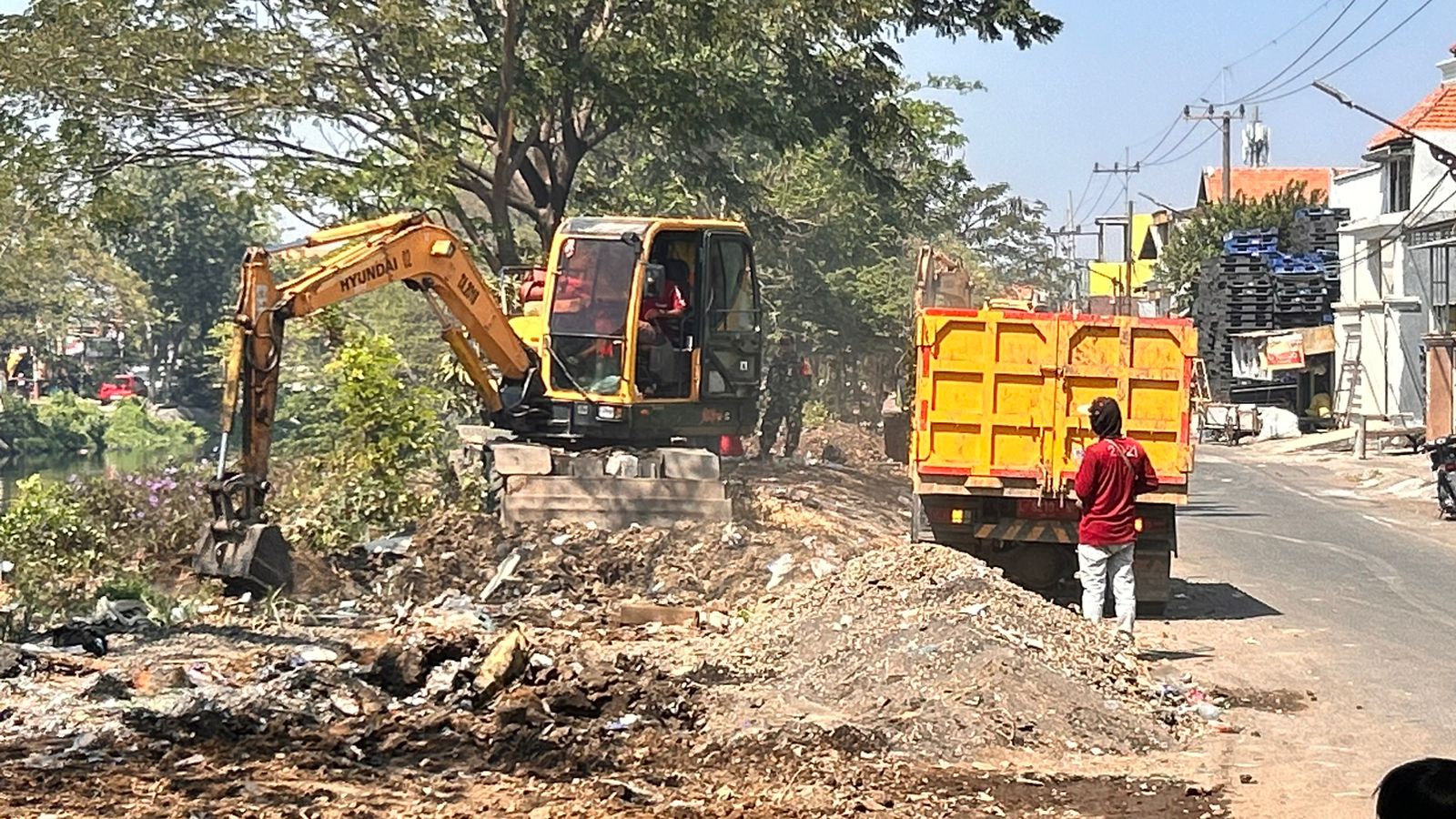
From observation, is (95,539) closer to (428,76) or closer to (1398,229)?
(428,76)

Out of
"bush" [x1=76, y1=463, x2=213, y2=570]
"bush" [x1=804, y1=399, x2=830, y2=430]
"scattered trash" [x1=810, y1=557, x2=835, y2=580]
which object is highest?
"bush" [x1=804, y1=399, x2=830, y2=430]

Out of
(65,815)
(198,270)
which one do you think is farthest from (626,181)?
(198,270)

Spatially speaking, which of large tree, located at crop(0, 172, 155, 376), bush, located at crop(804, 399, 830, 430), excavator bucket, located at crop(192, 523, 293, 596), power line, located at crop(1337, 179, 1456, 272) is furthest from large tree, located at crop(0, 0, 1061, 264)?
large tree, located at crop(0, 172, 155, 376)

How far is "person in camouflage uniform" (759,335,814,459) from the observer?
2950 cm

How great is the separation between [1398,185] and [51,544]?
133ft

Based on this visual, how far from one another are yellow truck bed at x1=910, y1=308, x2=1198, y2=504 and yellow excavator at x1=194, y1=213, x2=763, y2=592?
3.99 m

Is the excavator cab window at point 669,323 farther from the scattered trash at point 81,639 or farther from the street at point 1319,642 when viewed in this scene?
the scattered trash at point 81,639

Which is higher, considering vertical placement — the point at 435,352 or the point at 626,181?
the point at 626,181

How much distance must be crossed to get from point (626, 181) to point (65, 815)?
88.1 ft

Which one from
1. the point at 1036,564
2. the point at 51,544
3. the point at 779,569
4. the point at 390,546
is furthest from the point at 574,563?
the point at 51,544

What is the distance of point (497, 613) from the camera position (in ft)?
45.0

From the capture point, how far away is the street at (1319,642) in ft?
28.9

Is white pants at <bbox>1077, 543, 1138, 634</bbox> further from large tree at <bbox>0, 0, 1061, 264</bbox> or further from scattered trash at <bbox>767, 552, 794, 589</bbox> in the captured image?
large tree at <bbox>0, 0, 1061, 264</bbox>

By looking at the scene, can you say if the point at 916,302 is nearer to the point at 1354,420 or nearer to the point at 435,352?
the point at 435,352
